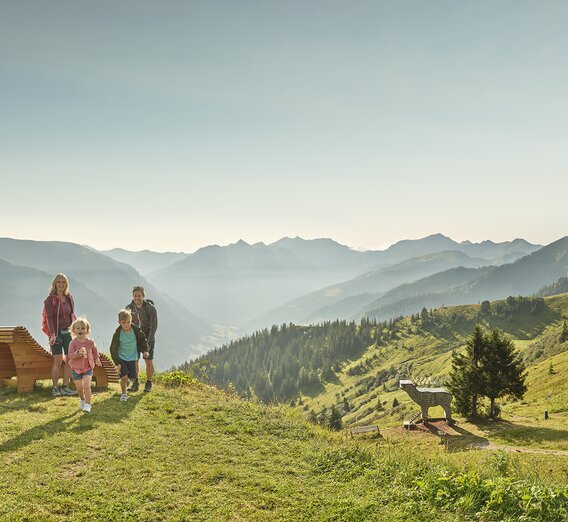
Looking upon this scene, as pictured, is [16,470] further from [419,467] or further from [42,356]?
[419,467]

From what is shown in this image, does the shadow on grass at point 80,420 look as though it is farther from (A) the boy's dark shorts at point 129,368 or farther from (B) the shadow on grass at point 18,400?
(B) the shadow on grass at point 18,400

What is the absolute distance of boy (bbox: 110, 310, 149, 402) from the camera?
14.6 meters

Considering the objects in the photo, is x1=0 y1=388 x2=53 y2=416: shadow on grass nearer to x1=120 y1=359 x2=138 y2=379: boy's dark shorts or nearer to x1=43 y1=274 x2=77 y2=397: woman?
x1=43 y1=274 x2=77 y2=397: woman

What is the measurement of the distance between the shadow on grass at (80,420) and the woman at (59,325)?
980 millimetres

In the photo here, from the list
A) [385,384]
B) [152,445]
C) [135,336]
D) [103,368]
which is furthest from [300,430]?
[385,384]

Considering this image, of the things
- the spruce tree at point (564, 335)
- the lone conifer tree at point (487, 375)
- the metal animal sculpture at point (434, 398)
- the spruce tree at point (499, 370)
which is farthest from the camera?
the spruce tree at point (564, 335)

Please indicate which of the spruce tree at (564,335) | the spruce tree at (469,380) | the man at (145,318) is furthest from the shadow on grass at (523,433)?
the spruce tree at (564,335)

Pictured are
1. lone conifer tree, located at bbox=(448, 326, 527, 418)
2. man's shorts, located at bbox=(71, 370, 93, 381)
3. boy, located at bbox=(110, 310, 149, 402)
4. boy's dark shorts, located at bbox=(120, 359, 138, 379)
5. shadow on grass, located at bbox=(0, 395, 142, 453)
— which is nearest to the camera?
shadow on grass, located at bbox=(0, 395, 142, 453)

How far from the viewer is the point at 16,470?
847cm

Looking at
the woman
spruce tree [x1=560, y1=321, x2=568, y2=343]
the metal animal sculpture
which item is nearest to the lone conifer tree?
the metal animal sculpture

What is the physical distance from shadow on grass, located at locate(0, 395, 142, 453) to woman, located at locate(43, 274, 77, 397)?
0.98 m

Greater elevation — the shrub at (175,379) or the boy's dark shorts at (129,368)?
the boy's dark shorts at (129,368)

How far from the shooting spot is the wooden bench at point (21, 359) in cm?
1409

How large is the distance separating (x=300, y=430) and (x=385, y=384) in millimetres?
182481
